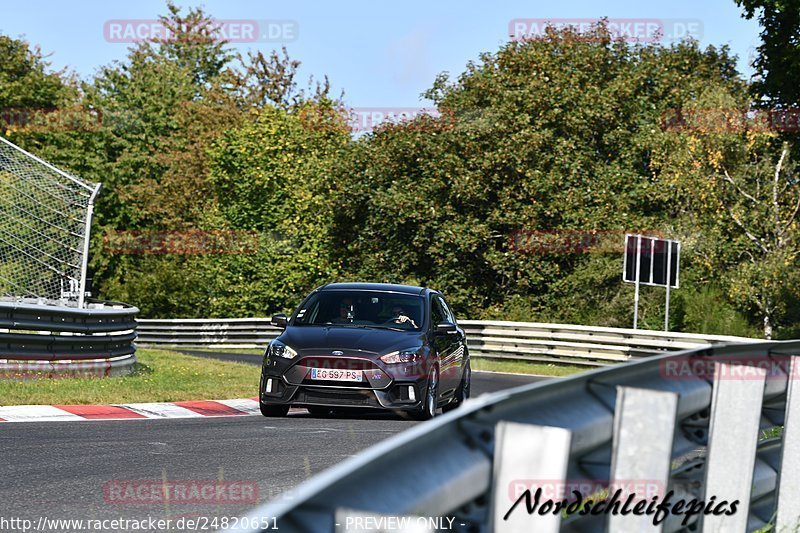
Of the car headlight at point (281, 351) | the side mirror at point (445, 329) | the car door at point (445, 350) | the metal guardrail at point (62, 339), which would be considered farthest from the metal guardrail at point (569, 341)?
the car headlight at point (281, 351)

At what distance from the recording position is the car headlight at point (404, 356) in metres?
13.0

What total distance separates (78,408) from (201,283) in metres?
35.2

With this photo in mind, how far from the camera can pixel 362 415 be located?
14.5 m

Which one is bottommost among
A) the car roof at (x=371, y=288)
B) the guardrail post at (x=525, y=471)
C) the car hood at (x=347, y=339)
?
the car hood at (x=347, y=339)

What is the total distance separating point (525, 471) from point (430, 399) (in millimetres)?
10576

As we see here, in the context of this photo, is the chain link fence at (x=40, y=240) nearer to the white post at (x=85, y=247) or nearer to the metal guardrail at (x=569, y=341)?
the white post at (x=85, y=247)

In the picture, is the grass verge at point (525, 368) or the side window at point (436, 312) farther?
the grass verge at point (525, 368)

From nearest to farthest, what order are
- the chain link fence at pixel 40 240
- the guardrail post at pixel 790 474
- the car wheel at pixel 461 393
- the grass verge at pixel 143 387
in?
the guardrail post at pixel 790 474
the grass verge at pixel 143 387
the car wheel at pixel 461 393
the chain link fence at pixel 40 240

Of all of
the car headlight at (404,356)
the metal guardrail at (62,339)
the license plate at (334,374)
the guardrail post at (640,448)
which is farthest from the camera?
the metal guardrail at (62,339)

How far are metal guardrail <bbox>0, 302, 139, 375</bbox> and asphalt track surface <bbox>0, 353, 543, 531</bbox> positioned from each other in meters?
3.97

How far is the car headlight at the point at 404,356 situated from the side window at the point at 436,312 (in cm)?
121

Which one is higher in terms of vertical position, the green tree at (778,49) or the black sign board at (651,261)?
the green tree at (778,49)

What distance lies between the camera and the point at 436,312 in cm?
1498

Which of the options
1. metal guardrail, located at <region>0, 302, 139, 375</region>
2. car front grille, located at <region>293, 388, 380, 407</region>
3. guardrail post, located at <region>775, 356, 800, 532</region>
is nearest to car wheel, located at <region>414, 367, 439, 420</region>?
car front grille, located at <region>293, 388, 380, 407</region>
